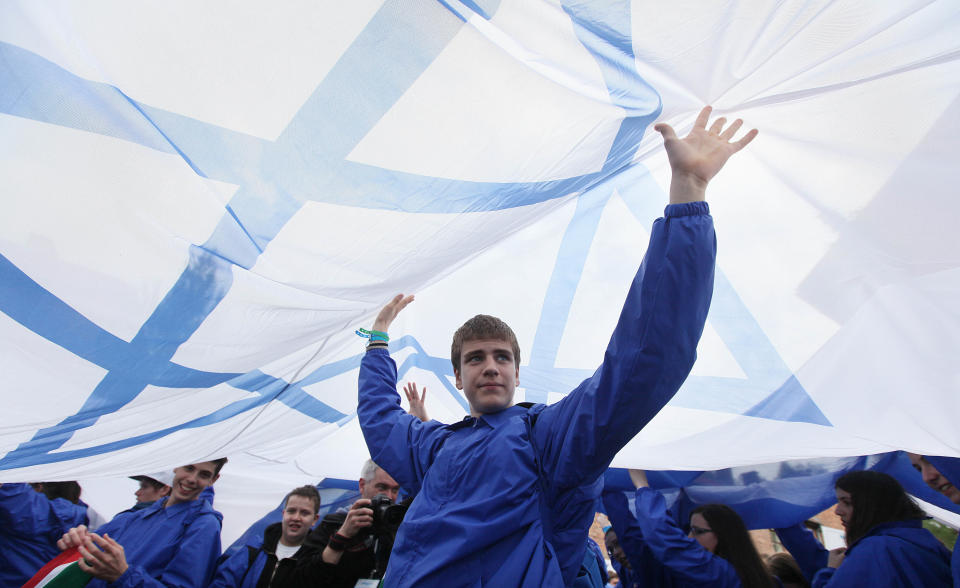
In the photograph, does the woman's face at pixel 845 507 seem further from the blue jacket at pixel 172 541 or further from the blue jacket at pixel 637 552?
the blue jacket at pixel 172 541

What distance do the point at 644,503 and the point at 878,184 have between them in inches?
50.8

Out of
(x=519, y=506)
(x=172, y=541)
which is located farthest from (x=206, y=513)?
(x=519, y=506)

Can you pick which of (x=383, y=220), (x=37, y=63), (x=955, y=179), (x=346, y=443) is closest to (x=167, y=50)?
(x=37, y=63)

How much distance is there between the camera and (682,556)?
5.93 feet

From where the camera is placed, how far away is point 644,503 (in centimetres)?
194

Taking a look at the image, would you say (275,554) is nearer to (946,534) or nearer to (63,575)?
(63,575)

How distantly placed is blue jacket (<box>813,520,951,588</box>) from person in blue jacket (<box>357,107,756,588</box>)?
3.05 ft

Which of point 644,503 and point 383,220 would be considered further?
point 644,503

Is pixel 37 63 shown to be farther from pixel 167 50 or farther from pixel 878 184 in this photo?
pixel 878 184

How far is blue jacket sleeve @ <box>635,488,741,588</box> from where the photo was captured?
1801 millimetres

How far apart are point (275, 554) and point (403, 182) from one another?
1.62 m

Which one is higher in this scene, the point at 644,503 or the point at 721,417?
the point at 721,417

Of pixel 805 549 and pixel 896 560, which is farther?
pixel 805 549

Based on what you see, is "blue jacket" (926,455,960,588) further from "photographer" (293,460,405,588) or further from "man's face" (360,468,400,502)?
"man's face" (360,468,400,502)
